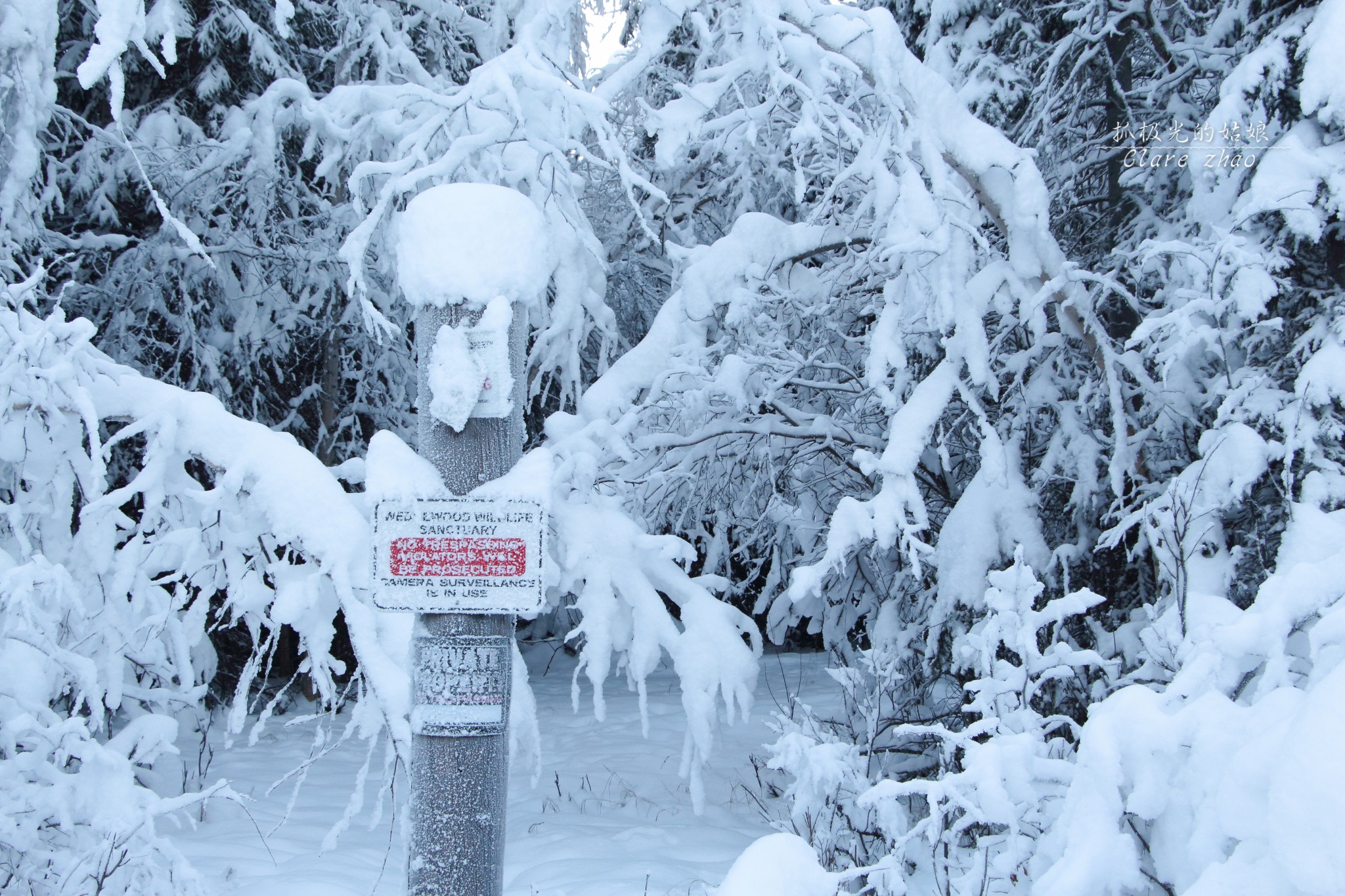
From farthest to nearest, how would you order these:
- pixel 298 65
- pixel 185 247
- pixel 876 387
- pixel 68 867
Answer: pixel 298 65 < pixel 185 247 < pixel 876 387 < pixel 68 867

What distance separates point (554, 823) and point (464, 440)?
3.15 meters

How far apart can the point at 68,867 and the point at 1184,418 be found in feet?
14.1

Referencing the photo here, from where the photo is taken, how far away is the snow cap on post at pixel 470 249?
1965 millimetres

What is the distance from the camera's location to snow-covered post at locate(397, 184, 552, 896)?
1937 millimetres

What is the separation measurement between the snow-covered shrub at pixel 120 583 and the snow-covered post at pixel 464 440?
872 millimetres

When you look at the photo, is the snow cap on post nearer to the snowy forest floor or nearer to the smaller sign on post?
the smaller sign on post

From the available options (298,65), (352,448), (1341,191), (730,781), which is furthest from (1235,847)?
(298,65)

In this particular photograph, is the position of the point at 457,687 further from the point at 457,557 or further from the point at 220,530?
the point at 220,530

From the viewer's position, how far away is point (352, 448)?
8.10 metres

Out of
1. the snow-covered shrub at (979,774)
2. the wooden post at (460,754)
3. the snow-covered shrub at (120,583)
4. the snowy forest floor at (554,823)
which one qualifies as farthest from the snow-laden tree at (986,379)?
the snow-covered shrub at (120,583)

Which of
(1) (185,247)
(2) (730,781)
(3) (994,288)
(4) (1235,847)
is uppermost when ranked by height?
(1) (185,247)

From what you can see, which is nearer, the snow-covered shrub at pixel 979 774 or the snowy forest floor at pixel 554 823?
the snow-covered shrub at pixel 979 774

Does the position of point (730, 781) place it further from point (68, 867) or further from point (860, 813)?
point (68, 867)

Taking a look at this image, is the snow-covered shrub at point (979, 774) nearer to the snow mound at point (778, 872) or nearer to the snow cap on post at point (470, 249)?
the snow mound at point (778, 872)
